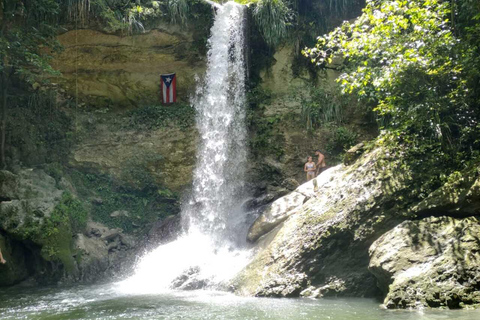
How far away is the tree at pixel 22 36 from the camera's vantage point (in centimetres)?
1154

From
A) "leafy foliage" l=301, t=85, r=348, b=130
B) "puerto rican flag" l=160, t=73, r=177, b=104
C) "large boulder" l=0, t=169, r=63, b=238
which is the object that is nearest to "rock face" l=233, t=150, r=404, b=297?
"large boulder" l=0, t=169, r=63, b=238

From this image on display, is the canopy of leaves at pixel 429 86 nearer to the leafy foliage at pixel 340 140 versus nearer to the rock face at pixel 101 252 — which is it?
the leafy foliage at pixel 340 140

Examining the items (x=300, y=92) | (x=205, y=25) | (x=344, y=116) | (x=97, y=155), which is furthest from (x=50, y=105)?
(x=344, y=116)

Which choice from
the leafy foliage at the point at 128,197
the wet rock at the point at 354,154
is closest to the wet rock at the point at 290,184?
the leafy foliage at the point at 128,197

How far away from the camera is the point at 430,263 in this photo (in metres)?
5.96

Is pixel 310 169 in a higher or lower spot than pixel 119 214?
higher

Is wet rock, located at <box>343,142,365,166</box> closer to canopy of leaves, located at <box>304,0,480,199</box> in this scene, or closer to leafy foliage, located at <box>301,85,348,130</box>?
canopy of leaves, located at <box>304,0,480,199</box>

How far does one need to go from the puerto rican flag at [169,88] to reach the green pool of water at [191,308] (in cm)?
820

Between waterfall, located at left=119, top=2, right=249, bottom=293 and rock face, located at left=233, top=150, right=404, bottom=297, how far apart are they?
1224mm

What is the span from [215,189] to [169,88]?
167 inches

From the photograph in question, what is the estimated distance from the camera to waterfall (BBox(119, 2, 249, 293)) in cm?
959

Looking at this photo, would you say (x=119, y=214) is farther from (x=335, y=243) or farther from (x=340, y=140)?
(x=335, y=243)

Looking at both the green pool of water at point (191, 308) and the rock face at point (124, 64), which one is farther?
the rock face at point (124, 64)

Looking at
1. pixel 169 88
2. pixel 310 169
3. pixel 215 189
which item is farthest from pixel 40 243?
pixel 310 169
